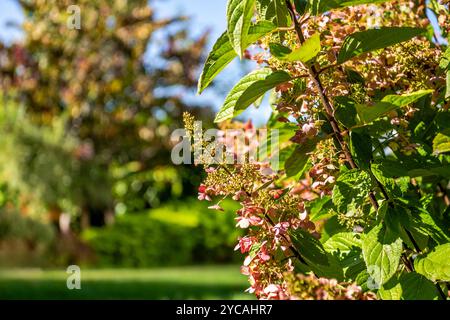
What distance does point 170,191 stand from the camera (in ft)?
55.1

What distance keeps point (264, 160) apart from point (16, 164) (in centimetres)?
1106

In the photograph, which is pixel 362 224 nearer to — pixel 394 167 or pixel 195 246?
pixel 394 167

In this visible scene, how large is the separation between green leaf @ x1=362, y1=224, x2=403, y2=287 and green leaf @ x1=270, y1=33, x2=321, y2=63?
0.50 meters

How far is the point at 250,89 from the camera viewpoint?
163 centimetres

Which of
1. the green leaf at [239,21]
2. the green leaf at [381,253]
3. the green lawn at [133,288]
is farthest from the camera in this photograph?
the green lawn at [133,288]

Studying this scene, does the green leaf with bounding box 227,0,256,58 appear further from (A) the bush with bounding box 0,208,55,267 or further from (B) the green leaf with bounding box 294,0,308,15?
(A) the bush with bounding box 0,208,55,267

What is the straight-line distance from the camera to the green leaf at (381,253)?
1568 millimetres

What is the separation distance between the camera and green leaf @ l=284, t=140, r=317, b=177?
1.83m

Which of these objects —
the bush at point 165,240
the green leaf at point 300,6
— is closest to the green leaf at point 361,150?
the green leaf at point 300,6

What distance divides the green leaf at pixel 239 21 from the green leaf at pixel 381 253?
1.98 ft

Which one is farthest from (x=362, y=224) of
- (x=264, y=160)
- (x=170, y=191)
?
(x=170, y=191)

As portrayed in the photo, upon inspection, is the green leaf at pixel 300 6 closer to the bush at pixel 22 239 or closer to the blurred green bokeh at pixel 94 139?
the blurred green bokeh at pixel 94 139
